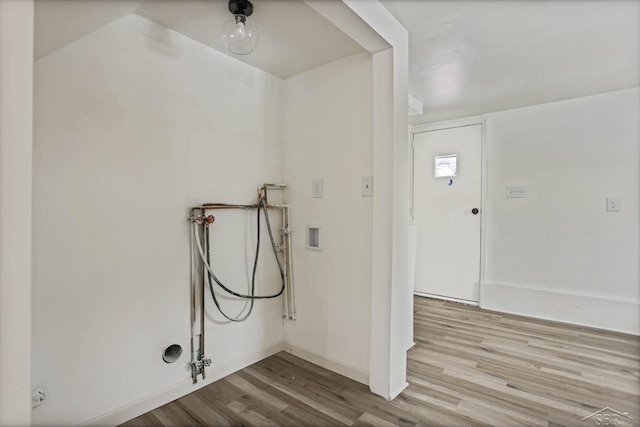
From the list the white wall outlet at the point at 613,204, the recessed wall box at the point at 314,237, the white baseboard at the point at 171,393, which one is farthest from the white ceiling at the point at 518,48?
the white baseboard at the point at 171,393

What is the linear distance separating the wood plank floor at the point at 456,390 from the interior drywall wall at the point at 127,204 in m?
0.27

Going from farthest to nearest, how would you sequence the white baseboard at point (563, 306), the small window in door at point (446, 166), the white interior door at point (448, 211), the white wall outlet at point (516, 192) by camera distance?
the small window in door at point (446, 166) < the white interior door at point (448, 211) < the white wall outlet at point (516, 192) < the white baseboard at point (563, 306)

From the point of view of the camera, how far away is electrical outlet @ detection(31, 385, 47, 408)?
1377 mm

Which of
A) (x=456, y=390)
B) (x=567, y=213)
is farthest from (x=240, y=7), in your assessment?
(x=567, y=213)

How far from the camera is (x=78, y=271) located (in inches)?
60.0

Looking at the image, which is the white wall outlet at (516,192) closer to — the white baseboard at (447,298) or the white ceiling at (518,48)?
the white ceiling at (518,48)

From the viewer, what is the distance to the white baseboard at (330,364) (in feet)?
6.88

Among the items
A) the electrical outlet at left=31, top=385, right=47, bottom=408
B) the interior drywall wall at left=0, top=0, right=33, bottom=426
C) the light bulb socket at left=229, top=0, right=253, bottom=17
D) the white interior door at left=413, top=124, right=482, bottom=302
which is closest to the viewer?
the interior drywall wall at left=0, top=0, right=33, bottom=426

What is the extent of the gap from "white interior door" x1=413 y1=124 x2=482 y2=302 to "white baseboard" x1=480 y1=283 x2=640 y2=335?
9.4 inches

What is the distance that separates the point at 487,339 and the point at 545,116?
2282mm

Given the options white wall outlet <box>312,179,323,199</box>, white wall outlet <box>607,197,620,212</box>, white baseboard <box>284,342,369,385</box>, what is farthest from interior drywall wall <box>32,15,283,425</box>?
white wall outlet <box>607,197,620,212</box>

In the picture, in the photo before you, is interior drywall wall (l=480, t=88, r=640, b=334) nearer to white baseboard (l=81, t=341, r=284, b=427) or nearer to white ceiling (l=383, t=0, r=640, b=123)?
white ceiling (l=383, t=0, r=640, b=123)

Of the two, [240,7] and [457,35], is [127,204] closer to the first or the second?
[240,7]

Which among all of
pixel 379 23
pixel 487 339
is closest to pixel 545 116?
pixel 487 339
